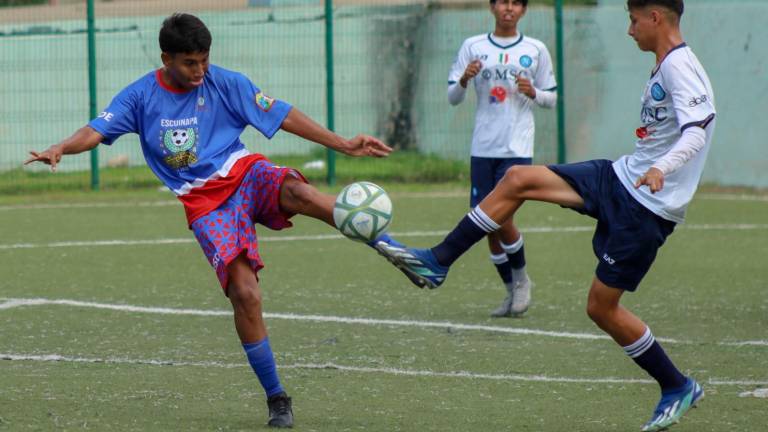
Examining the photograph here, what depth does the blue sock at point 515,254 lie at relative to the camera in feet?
31.1

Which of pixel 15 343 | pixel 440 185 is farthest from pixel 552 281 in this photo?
pixel 440 185

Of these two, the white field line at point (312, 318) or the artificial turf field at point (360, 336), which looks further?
the white field line at point (312, 318)

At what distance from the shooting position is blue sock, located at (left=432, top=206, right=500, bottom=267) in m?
6.35

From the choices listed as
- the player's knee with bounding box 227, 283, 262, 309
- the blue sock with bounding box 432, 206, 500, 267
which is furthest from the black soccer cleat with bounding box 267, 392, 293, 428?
the blue sock with bounding box 432, 206, 500, 267

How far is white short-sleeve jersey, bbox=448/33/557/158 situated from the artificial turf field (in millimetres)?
1141

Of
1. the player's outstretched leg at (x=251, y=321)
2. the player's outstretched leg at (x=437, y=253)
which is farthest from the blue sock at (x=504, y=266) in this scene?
the player's outstretched leg at (x=251, y=321)

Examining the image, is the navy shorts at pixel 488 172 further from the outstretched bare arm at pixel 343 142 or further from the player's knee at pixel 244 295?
the player's knee at pixel 244 295

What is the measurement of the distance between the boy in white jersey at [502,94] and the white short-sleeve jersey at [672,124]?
3.38 metres

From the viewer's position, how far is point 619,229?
241 inches

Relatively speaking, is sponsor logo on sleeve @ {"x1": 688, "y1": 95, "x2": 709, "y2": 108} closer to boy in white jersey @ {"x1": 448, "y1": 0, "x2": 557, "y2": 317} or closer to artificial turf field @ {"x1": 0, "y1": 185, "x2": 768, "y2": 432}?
artificial turf field @ {"x1": 0, "y1": 185, "x2": 768, "y2": 432}

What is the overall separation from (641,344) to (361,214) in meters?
1.41

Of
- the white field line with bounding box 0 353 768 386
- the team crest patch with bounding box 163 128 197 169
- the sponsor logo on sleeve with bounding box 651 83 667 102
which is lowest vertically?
the white field line with bounding box 0 353 768 386

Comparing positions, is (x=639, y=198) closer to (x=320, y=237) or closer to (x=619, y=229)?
(x=619, y=229)

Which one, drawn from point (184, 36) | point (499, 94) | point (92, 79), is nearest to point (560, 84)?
point (92, 79)
